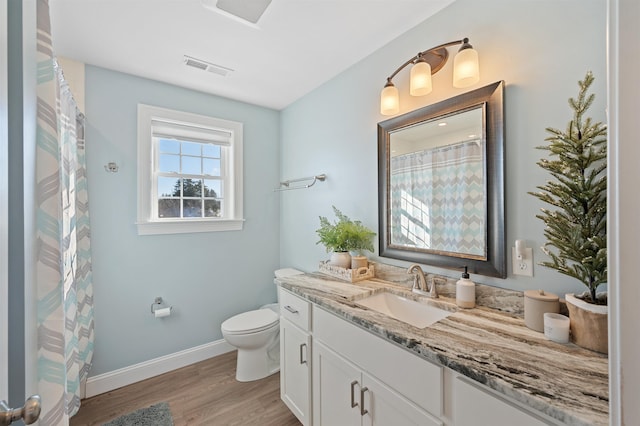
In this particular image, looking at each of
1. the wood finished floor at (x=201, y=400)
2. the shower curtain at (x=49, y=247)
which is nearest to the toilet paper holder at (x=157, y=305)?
the wood finished floor at (x=201, y=400)

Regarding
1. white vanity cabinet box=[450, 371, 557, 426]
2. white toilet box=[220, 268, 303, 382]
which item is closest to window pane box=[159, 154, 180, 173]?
white toilet box=[220, 268, 303, 382]

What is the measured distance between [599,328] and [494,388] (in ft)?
1.44

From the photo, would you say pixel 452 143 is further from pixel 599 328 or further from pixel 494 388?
pixel 494 388

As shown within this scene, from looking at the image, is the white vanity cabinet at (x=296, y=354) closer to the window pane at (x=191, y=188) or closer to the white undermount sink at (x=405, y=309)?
the white undermount sink at (x=405, y=309)

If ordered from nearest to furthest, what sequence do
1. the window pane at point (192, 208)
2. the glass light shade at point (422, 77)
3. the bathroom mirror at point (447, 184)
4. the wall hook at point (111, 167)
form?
the bathroom mirror at point (447, 184) < the glass light shade at point (422, 77) < the wall hook at point (111, 167) < the window pane at point (192, 208)

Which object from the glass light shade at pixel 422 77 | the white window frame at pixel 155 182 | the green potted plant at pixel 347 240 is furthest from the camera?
the white window frame at pixel 155 182

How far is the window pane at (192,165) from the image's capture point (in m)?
2.54

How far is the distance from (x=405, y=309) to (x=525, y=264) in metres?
0.62

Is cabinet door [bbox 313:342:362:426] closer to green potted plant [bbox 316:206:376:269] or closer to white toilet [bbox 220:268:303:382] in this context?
green potted plant [bbox 316:206:376:269]

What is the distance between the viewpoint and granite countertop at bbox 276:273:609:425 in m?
0.68

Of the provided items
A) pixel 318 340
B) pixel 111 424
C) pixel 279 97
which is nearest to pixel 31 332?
pixel 318 340

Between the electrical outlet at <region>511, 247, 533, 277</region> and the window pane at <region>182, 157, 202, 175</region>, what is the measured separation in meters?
2.49

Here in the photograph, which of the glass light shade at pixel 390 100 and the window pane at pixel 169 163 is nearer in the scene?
the glass light shade at pixel 390 100

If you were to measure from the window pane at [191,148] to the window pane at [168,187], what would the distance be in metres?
0.28
